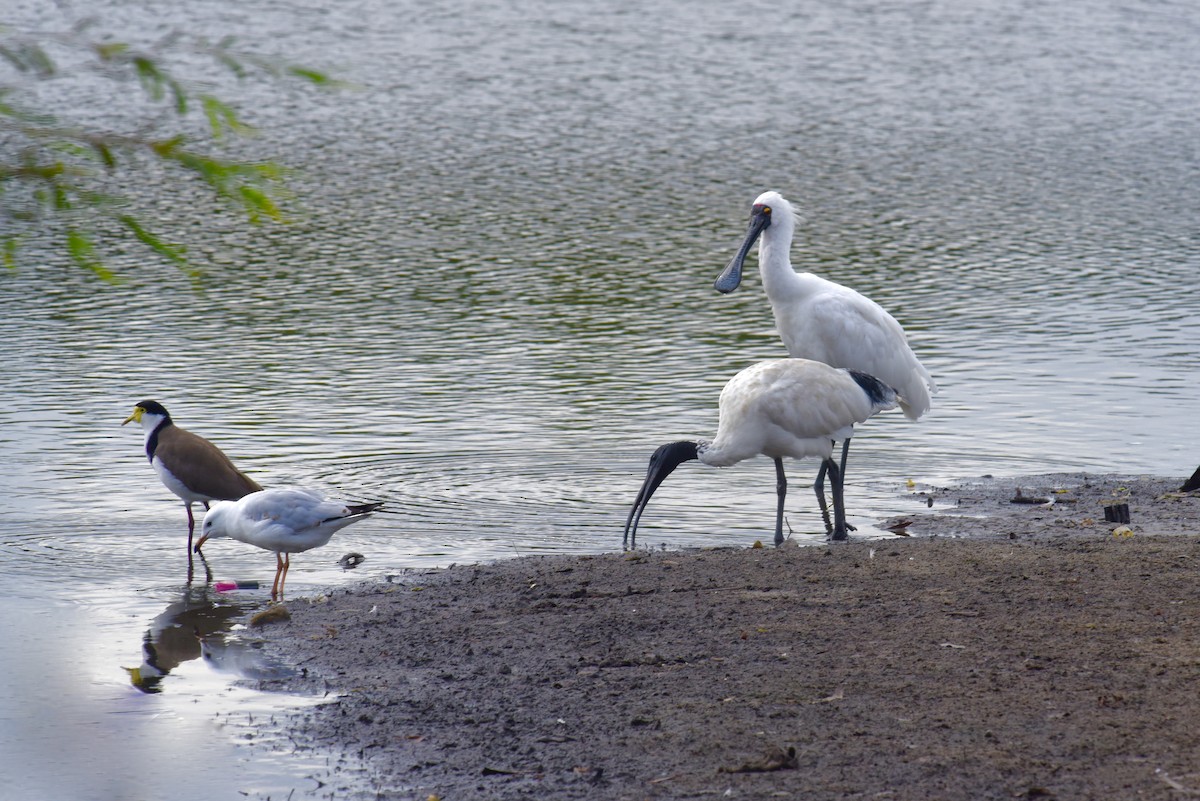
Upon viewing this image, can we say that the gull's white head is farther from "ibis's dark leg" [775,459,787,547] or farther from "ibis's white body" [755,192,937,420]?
"ibis's white body" [755,192,937,420]

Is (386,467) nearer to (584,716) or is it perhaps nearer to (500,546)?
(500,546)

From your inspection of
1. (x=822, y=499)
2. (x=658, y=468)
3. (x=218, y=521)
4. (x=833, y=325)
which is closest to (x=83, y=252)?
(x=218, y=521)

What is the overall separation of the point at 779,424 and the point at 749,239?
225 centimetres

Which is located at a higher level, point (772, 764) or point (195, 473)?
point (772, 764)

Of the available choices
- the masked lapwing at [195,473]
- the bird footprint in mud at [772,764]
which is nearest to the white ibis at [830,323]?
the masked lapwing at [195,473]

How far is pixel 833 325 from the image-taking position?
11555 mm

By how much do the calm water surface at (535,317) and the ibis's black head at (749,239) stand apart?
1.37 metres

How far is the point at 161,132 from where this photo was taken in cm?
2791

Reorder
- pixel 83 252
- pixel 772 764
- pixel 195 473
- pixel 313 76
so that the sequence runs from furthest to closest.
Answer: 1. pixel 195 473
2. pixel 772 764
3. pixel 83 252
4. pixel 313 76

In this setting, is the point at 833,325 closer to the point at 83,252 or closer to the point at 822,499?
the point at 822,499

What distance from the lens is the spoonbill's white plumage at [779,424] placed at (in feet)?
33.8

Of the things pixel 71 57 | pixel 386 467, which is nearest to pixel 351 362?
pixel 386 467

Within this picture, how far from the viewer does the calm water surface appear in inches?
376

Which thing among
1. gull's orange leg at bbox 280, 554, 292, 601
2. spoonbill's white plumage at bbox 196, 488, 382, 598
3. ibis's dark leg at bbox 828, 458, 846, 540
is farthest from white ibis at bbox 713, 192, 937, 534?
gull's orange leg at bbox 280, 554, 292, 601
